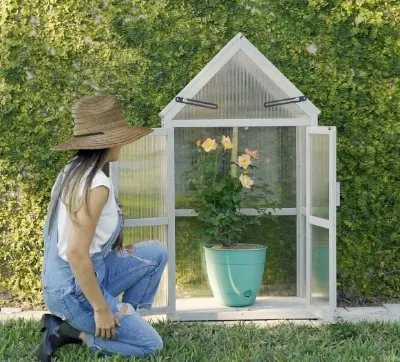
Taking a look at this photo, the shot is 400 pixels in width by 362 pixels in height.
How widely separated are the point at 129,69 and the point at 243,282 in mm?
1614

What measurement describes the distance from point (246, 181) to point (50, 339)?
1729mm

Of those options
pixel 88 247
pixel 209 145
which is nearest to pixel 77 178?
pixel 88 247

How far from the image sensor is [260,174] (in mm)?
5672

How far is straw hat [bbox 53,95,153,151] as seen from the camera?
166 inches

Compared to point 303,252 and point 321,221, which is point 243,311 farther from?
point 321,221

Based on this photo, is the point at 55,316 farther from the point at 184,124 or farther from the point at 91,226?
the point at 184,124

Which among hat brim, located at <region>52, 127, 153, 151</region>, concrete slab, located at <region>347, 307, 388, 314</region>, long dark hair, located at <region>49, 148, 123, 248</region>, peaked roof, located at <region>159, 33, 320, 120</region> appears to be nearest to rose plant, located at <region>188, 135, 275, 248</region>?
peaked roof, located at <region>159, 33, 320, 120</region>

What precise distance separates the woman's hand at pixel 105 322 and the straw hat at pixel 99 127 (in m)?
0.80

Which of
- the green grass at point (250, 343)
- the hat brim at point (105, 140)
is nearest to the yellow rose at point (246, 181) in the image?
the green grass at point (250, 343)

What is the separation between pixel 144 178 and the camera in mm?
5168

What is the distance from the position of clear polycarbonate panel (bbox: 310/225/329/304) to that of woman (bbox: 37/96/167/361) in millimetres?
1283

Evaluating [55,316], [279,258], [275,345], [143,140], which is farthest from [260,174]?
[55,316]

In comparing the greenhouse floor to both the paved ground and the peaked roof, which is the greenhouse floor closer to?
the paved ground

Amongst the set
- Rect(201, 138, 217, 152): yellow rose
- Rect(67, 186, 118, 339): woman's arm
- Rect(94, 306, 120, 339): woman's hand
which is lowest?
Rect(94, 306, 120, 339): woman's hand
